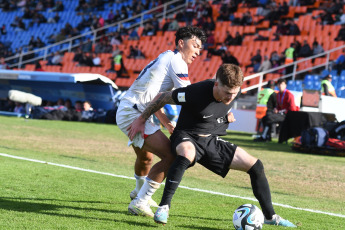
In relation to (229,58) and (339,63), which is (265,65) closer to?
(229,58)

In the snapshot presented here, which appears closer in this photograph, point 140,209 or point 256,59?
point 140,209

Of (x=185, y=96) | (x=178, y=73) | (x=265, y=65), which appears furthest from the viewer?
(x=265, y=65)

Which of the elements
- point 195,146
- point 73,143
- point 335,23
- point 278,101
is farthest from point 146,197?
point 335,23

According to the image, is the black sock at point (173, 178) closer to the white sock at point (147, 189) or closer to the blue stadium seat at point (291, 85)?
the white sock at point (147, 189)

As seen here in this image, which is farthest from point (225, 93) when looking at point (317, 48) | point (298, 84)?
point (317, 48)

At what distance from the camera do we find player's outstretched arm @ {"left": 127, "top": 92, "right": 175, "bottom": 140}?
5.57 meters

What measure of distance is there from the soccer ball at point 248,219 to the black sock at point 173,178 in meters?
0.62

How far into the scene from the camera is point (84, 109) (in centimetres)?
2469

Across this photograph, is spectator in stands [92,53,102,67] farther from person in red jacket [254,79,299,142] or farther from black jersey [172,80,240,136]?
black jersey [172,80,240,136]

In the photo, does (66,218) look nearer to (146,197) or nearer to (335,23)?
(146,197)

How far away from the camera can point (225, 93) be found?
17.3 ft

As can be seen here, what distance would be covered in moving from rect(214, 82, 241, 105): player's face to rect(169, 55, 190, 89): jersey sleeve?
567mm


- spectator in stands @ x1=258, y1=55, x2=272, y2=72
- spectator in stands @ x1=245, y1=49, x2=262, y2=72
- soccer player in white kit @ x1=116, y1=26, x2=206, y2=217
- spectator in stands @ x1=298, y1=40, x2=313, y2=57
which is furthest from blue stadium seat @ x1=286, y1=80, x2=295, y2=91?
soccer player in white kit @ x1=116, y1=26, x2=206, y2=217

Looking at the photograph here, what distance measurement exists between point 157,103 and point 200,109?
0.44 metres
